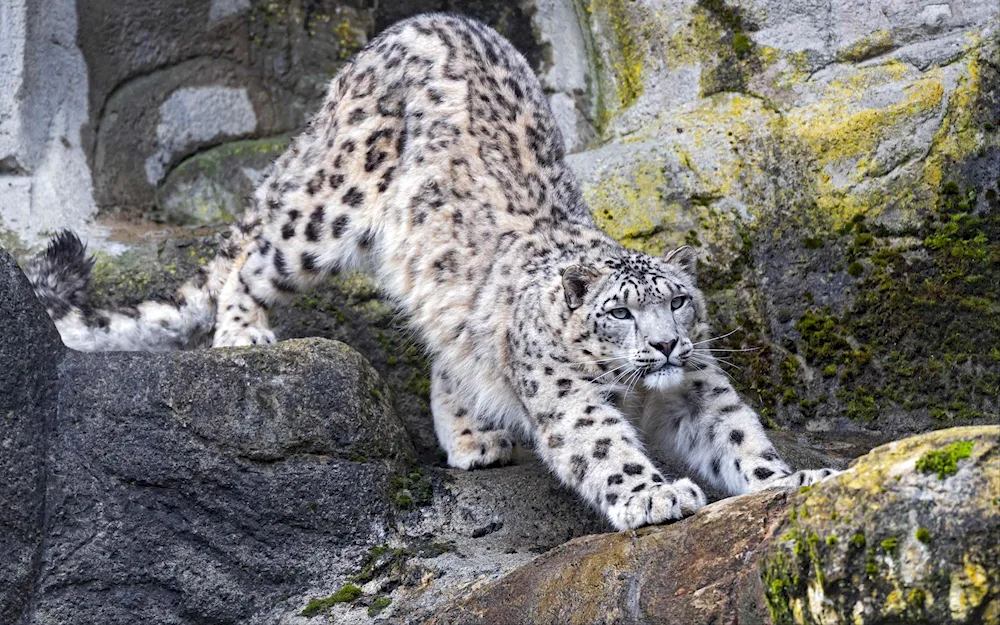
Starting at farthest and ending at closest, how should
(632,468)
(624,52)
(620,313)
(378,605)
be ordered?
(624,52), (620,313), (632,468), (378,605)

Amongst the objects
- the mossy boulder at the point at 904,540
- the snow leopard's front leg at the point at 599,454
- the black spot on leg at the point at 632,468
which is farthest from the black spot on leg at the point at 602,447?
the mossy boulder at the point at 904,540

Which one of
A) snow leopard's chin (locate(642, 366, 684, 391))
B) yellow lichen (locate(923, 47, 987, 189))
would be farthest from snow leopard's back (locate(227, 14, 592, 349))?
yellow lichen (locate(923, 47, 987, 189))

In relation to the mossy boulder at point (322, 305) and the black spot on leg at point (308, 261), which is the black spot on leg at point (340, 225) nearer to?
the black spot on leg at point (308, 261)

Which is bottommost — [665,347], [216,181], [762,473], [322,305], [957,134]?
[762,473]

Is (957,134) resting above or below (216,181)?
above

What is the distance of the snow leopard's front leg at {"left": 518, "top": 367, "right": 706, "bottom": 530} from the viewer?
340 centimetres

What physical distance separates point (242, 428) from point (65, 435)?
51 cm

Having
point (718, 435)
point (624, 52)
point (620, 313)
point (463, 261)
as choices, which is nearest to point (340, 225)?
point (463, 261)

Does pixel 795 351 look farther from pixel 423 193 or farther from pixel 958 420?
pixel 423 193

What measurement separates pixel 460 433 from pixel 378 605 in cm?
129

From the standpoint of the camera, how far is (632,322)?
4.07 meters

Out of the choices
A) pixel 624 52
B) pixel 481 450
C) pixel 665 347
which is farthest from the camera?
pixel 624 52

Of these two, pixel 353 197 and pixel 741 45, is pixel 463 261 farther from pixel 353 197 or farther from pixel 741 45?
pixel 741 45

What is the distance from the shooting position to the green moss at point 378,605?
3.57 metres
